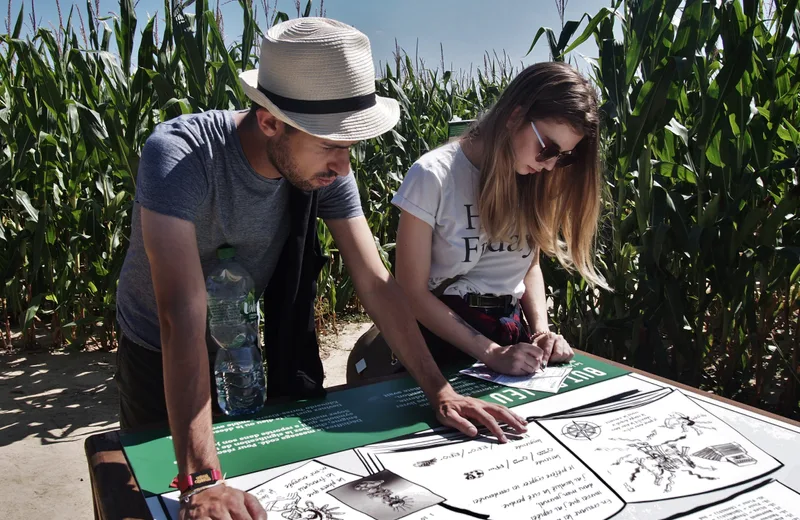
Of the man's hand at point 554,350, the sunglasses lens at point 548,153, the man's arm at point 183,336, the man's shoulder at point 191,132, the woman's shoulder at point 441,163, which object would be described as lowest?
the man's hand at point 554,350

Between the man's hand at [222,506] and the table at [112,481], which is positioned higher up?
the man's hand at [222,506]

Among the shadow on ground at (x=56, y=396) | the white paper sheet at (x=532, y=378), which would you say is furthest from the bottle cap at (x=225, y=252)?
the shadow on ground at (x=56, y=396)

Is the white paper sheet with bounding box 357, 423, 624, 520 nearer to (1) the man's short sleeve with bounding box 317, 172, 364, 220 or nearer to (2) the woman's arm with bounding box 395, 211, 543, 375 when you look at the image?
(2) the woman's arm with bounding box 395, 211, 543, 375

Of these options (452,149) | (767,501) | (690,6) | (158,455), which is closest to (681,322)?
(690,6)

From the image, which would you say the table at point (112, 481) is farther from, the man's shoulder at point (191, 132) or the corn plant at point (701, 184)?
the corn plant at point (701, 184)

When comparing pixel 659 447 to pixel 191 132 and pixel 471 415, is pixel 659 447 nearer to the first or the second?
pixel 471 415

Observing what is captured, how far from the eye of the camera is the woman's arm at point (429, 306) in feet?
6.49

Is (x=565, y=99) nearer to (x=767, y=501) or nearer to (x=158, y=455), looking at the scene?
(x=767, y=501)

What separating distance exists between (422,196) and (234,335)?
66 cm

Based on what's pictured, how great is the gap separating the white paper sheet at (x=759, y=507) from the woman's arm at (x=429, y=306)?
0.73m

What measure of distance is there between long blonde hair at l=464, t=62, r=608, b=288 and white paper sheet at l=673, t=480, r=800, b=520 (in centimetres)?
97

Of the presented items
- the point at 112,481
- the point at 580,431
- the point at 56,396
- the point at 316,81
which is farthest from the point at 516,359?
the point at 56,396

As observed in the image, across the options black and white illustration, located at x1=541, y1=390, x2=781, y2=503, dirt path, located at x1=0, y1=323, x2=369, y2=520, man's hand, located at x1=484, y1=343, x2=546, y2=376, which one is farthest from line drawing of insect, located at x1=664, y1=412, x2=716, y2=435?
dirt path, located at x1=0, y1=323, x2=369, y2=520

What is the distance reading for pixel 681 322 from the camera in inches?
118
